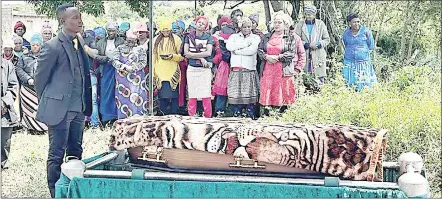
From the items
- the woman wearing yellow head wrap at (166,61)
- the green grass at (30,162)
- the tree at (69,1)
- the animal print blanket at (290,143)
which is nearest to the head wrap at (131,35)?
the woman wearing yellow head wrap at (166,61)

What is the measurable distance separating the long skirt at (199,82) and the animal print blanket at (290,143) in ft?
12.7

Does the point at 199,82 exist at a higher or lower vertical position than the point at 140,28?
lower

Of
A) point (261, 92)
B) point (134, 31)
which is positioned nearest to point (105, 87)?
point (134, 31)

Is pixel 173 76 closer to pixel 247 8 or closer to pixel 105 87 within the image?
pixel 105 87

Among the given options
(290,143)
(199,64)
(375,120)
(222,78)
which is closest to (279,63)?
(222,78)

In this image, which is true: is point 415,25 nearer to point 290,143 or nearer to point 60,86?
point 60,86

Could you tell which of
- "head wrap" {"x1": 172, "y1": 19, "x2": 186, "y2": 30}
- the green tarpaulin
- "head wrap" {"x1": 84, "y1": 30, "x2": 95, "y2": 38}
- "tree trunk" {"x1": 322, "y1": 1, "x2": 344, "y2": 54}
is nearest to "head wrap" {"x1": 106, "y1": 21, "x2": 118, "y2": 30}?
"head wrap" {"x1": 84, "y1": 30, "x2": 95, "y2": 38}

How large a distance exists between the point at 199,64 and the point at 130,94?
80 centimetres

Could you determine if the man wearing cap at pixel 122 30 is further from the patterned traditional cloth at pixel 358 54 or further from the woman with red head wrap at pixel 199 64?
the patterned traditional cloth at pixel 358 54

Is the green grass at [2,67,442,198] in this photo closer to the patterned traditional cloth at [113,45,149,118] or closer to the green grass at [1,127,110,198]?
the green grass at [1,127,110,198]

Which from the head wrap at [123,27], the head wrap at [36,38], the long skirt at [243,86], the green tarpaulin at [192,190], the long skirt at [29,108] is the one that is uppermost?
the head wrap at [123,27]

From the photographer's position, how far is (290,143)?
301 centimetres

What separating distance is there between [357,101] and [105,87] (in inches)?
118

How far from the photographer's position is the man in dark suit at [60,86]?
4125 mm
